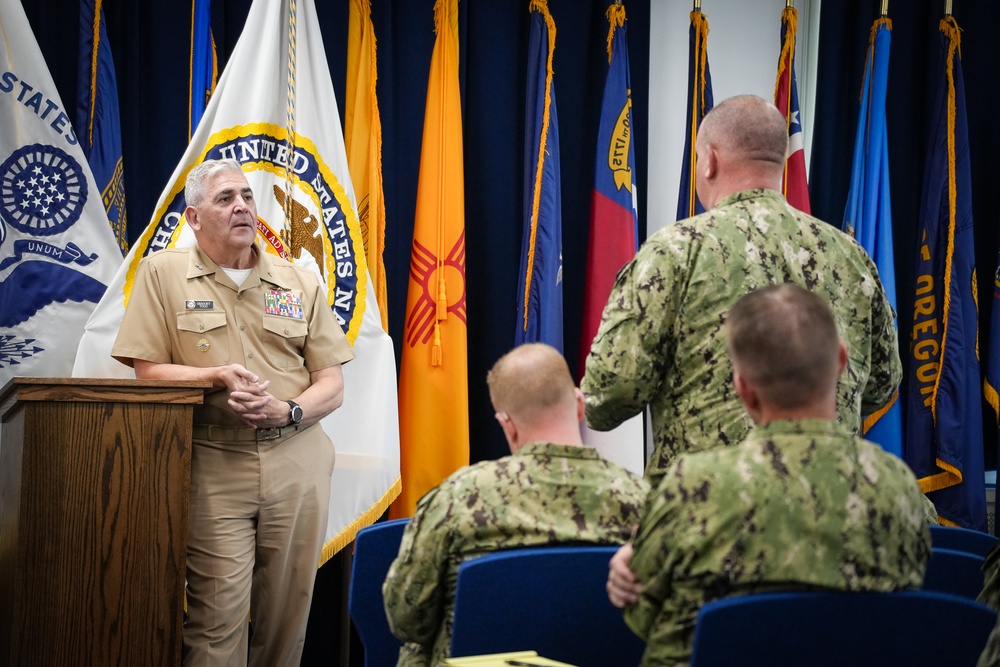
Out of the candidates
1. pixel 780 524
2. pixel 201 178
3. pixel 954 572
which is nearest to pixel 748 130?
pixel 954 572

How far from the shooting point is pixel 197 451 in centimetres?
311

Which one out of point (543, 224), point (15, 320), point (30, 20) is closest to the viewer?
point (15, 320)

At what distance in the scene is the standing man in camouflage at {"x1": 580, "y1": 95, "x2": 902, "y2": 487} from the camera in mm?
2162

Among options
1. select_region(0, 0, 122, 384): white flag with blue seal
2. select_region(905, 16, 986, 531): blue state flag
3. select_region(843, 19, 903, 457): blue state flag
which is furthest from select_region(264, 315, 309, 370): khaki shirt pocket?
select_region(905, 16, 986, 531): blue state flag

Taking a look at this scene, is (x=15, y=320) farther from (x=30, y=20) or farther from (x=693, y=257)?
(x=693, y=257)

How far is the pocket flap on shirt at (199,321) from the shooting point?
3172 millimetres

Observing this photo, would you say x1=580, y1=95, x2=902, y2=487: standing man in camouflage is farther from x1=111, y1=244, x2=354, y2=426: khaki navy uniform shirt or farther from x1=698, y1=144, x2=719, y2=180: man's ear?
x1=111, y1=244, x2=354, y2=426: khaki navy uniform shirt

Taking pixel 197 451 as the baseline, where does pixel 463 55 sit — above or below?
above

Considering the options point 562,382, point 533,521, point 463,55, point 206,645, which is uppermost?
point 463,55

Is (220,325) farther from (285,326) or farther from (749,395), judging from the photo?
(749,395)

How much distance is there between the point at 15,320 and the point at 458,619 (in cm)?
261

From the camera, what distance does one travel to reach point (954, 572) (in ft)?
6.35

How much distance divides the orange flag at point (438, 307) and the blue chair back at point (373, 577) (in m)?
2.05

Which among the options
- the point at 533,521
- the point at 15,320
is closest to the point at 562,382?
the point at 533,521
